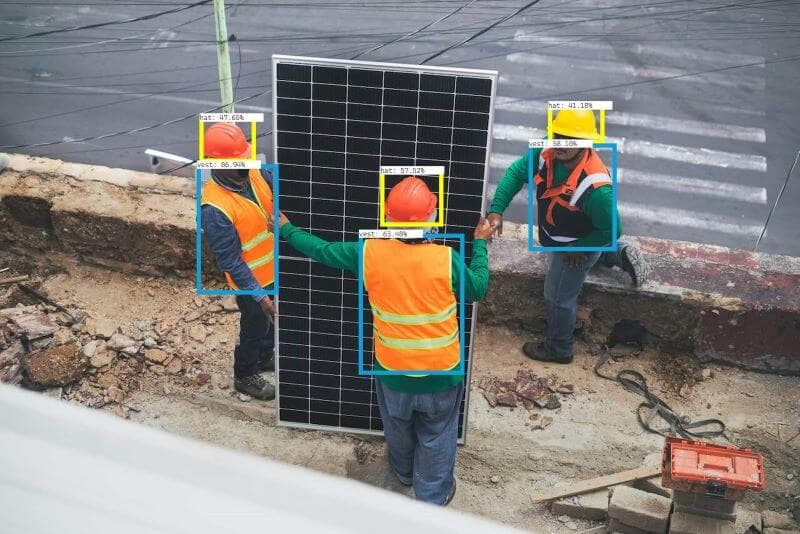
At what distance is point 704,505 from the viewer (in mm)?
5051

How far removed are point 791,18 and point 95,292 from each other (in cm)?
1052

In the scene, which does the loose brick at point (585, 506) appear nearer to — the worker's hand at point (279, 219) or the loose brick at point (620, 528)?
the loose brick at point (620, 528)

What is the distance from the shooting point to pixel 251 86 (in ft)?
38.2

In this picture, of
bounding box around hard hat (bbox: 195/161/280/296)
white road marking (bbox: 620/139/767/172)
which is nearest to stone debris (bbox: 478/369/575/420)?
bounding box around hard hat (bbox: 195/161/280/296)

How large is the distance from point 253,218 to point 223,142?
52cm

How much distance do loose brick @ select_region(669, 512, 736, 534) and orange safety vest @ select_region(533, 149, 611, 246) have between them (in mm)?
2012

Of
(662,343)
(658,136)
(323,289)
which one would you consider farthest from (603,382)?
(658,136)

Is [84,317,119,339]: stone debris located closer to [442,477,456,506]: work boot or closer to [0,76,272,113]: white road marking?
[442,477,456,506]: work boot

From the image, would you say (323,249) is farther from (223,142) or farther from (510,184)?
(510,184)

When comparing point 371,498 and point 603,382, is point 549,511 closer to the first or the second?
point 603,382

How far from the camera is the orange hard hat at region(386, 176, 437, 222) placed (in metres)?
4.73

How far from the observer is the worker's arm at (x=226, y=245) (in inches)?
215

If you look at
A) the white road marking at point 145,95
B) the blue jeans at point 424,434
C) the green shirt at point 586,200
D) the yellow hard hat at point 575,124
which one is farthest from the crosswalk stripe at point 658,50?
the blue jeans at point 424,434

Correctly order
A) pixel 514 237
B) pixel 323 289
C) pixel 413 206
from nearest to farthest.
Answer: pixel 413 206
pixel 323 289
pixel 514 237
